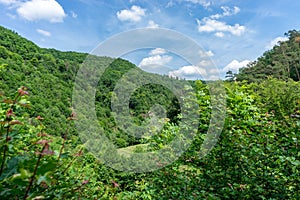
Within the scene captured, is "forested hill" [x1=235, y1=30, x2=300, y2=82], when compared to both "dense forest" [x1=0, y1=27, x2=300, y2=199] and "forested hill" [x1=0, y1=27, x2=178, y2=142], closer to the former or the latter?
"forested hill" [x1=0, y1=27, x2=178, y2=142]

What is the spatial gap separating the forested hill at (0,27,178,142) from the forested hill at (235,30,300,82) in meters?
15.4

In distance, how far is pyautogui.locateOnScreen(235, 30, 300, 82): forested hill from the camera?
24636 mm

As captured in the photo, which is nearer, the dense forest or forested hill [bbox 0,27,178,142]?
Answer: the dense forest

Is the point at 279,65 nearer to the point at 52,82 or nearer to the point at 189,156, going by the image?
the point at 52,82

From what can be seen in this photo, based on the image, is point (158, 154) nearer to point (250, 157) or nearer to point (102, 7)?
point (250, 157)

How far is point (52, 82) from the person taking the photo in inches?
856

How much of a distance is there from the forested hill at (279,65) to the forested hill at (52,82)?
15.4 m

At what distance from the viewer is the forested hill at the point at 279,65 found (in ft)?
80.8

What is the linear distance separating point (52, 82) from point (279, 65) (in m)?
21.1

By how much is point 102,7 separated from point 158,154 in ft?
11.9

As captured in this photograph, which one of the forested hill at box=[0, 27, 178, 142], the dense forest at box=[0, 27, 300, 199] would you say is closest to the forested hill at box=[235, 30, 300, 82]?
the forested hill at box=[0, 27, 178, 142]

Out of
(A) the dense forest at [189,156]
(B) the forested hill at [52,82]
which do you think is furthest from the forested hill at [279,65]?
(A) the dense forest at [189,156]

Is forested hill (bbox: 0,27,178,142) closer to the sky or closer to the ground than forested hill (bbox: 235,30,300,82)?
closer to the ground

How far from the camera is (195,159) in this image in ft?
11.0
